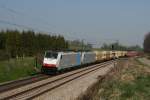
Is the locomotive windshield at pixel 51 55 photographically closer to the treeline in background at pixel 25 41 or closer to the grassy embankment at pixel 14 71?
the grassy embankment at pixel 14 71

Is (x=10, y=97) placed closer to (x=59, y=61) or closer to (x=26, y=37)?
(x=59, y=61)

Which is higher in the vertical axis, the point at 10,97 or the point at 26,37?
the point at 26,37

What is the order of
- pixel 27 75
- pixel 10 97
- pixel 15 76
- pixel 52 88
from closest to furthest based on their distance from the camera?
pixel 10 97 < pixel 52 88 < pixel 15 76 < pixel 27 75

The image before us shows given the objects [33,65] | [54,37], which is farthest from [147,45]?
[33,65]

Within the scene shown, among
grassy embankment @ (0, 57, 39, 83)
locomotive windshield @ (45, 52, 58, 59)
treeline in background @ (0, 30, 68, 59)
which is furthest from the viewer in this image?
treeline in background @ (0, 30, 68, 59)

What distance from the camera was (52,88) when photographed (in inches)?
1016

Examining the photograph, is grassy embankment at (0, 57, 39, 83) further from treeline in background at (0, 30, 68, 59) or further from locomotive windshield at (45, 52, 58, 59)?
treeline in background at (0, 30, 68, 59)

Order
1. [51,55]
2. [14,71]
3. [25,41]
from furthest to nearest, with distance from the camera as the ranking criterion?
[25,41], [51,55], [14,71]

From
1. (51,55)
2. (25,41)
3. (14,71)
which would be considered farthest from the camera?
(25,41)

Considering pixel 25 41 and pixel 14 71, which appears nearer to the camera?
pixel 14 71

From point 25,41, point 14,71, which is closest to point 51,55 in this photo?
point 14,71

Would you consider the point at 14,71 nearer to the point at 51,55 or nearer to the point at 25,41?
the point at 51,55

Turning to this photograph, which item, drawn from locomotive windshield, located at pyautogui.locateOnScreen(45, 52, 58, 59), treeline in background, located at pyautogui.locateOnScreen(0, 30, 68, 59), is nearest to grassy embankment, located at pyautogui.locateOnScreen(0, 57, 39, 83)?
locomotive windshield, located at pyautogui.locateOnScreen(45, 52, 58, 59)

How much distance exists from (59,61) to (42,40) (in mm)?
46965
